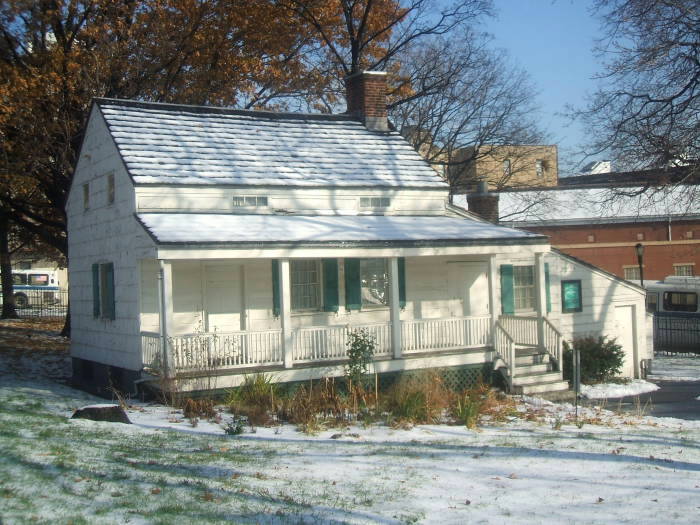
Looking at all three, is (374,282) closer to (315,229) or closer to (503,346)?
(315,229)

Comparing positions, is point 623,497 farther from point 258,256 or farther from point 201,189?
point 201,189

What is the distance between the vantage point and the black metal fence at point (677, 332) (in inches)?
1192

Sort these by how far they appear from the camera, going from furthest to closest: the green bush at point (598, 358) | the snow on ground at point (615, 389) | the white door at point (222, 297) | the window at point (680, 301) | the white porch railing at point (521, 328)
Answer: the window at point (680, 301), the green bush at point (598, 358), the snow on ground at point (615, 389), the white porch railing at point (521, 328), the white door at point (222, 297)

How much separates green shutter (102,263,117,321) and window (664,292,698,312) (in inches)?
870

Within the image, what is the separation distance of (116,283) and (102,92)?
9516 mm

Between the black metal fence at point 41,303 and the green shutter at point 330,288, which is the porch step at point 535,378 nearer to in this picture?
the green shutter at point 330,288

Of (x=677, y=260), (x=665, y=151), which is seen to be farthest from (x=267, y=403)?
(x=677, y=260)

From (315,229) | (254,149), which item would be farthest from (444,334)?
(254,149)

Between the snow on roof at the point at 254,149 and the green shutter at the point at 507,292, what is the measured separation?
285cm

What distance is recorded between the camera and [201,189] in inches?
700

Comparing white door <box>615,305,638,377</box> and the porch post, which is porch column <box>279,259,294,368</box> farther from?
white door <box>615,305,638,377</box>

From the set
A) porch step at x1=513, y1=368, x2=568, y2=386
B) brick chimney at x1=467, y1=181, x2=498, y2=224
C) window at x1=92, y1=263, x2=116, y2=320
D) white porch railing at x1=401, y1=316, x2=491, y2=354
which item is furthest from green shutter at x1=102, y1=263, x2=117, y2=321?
brick chimney at x1=467, y1=181, x2=498, y2=224

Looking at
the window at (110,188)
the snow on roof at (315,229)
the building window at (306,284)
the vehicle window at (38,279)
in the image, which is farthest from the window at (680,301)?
the vehicle window at (38,279)

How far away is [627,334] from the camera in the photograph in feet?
78.7
